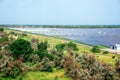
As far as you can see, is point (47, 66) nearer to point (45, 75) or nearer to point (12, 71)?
point (45, 75)

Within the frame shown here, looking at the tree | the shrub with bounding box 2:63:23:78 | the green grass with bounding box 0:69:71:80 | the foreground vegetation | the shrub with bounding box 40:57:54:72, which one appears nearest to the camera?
the foreground vegetation

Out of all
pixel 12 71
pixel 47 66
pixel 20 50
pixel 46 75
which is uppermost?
pixel 20 50

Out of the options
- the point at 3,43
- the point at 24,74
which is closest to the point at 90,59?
the point at 24,74

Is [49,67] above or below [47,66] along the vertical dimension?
below

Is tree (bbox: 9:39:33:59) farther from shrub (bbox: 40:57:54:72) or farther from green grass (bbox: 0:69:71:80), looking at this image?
green grass (bbox: 0:69:71:80)

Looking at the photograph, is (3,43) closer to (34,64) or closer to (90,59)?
(34,64)

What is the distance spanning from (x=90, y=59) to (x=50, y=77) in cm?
1078

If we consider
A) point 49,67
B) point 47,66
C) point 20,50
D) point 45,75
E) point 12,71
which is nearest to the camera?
point 12,71

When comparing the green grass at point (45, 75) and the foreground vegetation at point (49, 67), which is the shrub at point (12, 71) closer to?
the foreground vegetation at point (49, 67)

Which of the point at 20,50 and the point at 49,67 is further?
the point at 20,50

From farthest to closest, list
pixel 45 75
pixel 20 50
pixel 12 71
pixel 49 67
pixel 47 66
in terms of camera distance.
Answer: pixel 20 50, pixel 49 67, pixel 47 66, pixel 45 75, pixel 12 71

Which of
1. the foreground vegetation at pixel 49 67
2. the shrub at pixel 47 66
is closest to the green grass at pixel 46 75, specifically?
the foreground vegetation at pixel 49 67

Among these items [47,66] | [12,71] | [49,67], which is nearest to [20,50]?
[47,66]

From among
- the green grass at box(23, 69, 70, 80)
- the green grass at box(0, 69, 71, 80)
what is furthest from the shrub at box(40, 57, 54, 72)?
the green grass at box(23, 69, 70, 80)
